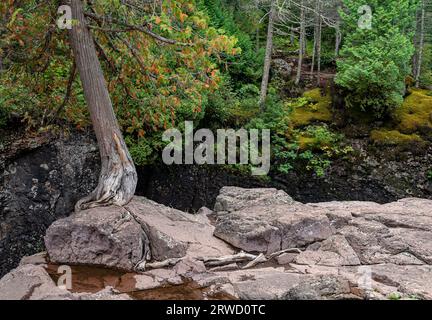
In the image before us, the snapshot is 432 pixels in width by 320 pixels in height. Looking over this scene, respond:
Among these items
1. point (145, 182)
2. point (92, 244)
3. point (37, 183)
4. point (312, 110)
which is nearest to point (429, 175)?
point (312, 110)

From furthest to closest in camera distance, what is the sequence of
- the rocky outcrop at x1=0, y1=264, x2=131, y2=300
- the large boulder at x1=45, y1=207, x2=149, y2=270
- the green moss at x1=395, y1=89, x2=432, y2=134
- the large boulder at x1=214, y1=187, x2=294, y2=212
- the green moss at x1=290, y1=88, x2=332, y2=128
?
1. the green moss at x1=290, y1=88, x2=332, y2=128
2. the green moss at x1=395, y1=89, x2=432, y2=134
3. the large boulder at x1=214, y1=187, x2=294, y2=212
4. the large boulder at x1=45, y1=207, x2=149, y2=270
5. the rocky outcrop at x1=0, y1=264, x2=131, y2=300

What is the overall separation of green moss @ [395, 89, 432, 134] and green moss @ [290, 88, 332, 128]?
9.48 ft

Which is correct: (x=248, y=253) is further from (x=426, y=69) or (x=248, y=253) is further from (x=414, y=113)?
(x=426, y=69)

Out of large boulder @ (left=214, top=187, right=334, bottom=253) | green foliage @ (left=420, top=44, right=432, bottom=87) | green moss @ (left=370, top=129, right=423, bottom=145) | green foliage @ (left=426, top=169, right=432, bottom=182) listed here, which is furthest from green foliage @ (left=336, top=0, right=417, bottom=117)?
large boulder @ (left=214, top=187, right=334, bottom=253)

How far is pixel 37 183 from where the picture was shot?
8953 mm

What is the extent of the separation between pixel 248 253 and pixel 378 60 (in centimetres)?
1134

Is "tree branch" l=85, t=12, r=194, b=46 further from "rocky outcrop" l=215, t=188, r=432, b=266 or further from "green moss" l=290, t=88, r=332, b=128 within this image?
"green moss" l=290, t=88, r=332, b=128

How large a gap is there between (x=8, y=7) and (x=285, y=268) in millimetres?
6404

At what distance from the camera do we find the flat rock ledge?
4.63 meters

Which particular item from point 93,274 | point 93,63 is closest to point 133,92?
point 93,63

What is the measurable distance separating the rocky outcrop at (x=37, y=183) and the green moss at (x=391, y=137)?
1075 cm

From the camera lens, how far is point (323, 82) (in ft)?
58.7

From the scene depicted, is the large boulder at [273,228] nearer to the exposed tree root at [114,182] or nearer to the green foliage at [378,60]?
the exposed tree root at [114,182]
